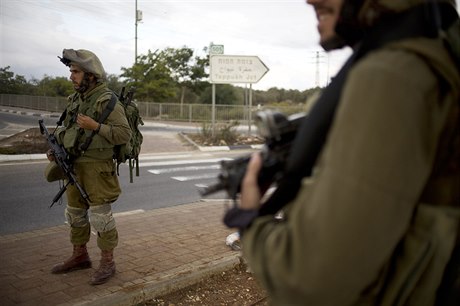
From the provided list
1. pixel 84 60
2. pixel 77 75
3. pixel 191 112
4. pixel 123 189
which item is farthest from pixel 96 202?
pixel 191 112

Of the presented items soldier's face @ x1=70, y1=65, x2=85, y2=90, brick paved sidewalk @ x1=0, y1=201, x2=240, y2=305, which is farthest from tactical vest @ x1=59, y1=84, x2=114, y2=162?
brick paved sidewalk @ x1=0, y1=201, x2=240, y2=305

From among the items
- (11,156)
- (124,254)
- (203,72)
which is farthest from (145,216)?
(203,72)

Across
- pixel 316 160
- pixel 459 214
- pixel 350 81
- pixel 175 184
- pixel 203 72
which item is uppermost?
pixel 203 72

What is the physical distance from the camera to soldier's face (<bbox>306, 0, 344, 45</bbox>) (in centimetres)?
117

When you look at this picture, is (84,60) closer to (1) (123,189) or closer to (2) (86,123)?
(2) (86,123)

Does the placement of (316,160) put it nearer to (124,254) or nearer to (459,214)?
(459,214)

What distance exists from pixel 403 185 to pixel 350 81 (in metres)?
0.26

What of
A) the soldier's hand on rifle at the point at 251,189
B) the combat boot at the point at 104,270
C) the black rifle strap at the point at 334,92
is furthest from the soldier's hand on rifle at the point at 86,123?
the black rifle strap at the point at 334,92

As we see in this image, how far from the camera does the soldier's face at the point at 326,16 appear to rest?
117 centimetres

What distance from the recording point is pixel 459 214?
1034 mm

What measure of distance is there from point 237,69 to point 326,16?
17.6m

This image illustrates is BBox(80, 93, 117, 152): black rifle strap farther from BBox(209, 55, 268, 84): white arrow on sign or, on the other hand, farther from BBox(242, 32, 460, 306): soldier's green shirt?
BBox(209, 55, 268, 84): white arrow on sign

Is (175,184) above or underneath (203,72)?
underneath

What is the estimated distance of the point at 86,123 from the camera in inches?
146
